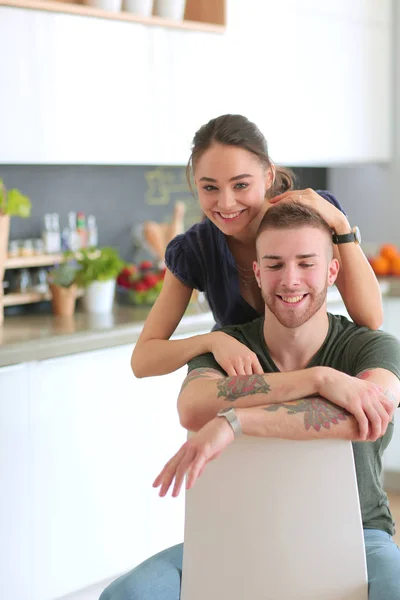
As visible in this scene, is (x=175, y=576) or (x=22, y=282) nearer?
(x=175, y=576)

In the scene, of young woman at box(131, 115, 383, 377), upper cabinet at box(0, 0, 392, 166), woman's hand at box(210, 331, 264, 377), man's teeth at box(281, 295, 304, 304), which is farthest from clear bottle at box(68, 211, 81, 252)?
man's teeth at box(281, 295, 304, 304)

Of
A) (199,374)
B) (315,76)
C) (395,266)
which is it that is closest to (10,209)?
(199,374)

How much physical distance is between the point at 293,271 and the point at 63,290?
69.5 inches

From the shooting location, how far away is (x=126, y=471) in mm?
3180

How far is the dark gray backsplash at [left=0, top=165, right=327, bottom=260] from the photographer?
3.57 metres

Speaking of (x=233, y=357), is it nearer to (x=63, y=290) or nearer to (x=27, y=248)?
(x=63, y=290)

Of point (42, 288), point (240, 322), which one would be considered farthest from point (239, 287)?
point (42, 288)

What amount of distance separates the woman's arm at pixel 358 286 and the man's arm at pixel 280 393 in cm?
27

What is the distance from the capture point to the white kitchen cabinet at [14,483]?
2.81 meters

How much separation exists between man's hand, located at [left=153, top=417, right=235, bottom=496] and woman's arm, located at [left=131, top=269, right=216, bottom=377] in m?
0.37

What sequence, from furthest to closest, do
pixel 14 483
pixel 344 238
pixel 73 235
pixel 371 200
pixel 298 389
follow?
pixel 371 200
pixel 73 235
pixel 14 483
pixel 344 238
pixel 298 389

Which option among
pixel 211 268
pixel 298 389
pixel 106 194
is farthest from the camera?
pixel 106 194

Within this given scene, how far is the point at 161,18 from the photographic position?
11.2 feet

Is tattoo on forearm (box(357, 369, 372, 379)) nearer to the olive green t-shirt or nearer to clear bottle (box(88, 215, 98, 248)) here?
the olive green t-shirt
